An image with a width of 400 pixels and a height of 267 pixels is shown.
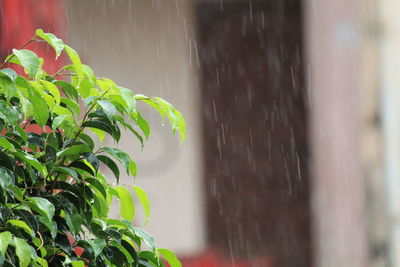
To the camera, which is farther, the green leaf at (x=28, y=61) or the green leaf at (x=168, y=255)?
the green leaf at (x=168, y=255)

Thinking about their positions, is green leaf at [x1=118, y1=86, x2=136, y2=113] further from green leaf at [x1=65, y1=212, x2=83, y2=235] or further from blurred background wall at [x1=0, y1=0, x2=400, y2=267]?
blurred background wall at [x1=0, y1=0, x2=400, y2=267]

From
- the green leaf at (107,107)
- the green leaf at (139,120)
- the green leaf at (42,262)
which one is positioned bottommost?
the green leaf at (42,262)

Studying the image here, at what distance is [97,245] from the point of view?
60.5 inches

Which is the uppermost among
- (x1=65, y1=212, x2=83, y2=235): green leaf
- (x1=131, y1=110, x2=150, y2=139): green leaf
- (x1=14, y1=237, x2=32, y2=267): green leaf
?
(x1=131, y1=110, x2=150, y2=139): green leaf

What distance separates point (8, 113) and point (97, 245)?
0.25 m

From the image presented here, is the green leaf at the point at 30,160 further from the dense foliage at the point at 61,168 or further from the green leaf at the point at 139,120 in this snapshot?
the green leaf at the point at 139,120

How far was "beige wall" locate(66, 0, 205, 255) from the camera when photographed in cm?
556

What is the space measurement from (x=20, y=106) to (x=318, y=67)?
12.2 ft

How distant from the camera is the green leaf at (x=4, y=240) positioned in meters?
1.38

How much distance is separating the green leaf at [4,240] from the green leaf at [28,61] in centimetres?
24

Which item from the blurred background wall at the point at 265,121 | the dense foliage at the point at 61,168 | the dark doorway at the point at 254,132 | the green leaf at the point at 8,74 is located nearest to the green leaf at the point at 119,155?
the dense foliage at the point at 61,168

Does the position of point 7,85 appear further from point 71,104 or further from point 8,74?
point 71,104

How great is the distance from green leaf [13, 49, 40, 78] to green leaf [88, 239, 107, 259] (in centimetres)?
28

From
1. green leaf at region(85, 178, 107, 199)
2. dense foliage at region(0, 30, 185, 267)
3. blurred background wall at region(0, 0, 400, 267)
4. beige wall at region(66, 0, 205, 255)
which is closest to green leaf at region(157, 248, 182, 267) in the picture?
dense foliage at region(0, 30, 185, 267)
